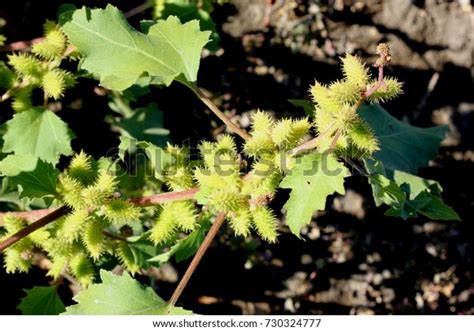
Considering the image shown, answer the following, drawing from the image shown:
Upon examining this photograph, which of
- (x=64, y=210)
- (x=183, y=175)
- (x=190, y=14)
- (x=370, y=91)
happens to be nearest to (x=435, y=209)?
(x=370, y=91)

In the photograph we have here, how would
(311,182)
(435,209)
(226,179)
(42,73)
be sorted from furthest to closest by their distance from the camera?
(42,73) < (435,209) < (226,179) < (311,182)

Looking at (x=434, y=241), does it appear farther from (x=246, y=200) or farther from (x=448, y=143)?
(x=246, y=200)

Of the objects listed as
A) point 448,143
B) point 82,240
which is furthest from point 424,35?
point 82,240

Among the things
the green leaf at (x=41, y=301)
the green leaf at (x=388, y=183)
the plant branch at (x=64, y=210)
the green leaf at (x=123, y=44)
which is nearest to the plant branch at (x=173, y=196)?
the plant branch at (x=64, y=210)

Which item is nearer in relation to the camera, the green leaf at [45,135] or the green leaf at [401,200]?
the green leaf at [401,200]

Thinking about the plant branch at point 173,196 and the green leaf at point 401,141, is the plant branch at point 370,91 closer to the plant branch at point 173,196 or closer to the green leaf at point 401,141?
the plant branch at point 173,196

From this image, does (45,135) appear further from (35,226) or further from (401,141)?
(401,141)

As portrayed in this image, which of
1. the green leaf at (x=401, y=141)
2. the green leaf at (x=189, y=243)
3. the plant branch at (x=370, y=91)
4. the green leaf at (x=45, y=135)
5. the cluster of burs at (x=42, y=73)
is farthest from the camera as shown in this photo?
the green leaf at (x=401, y=141)
